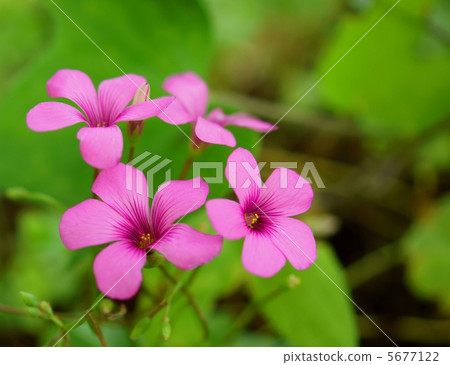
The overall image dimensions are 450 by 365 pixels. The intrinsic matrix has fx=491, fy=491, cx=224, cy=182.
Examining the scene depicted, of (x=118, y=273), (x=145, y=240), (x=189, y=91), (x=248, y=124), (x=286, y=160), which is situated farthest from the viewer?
(x=286, y=160)

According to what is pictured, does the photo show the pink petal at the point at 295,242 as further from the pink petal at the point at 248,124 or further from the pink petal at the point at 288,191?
the pink petal at the point at 248,124

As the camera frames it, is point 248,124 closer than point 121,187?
No

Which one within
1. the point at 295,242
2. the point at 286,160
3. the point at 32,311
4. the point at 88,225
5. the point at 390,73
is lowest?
Result: the point at 32,311

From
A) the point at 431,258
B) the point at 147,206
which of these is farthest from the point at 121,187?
the point at 431,258

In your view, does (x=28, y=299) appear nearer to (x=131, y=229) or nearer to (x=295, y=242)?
(x=131, y=229)

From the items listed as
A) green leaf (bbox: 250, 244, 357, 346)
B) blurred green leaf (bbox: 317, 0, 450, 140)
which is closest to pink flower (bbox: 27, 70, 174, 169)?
green leaf (bbox: 250, 244, 357, 346)
